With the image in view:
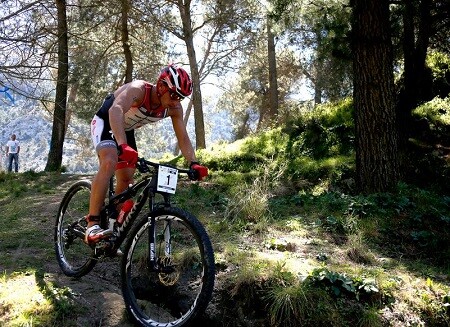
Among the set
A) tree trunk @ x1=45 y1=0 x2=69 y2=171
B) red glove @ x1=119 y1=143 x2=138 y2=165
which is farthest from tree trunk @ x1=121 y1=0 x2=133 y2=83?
red glove @ x1=119 y1=143 x2=138 y2=165

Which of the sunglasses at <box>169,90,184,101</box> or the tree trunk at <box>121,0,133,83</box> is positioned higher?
the tree trunk at <box>121,0,133,83</box>

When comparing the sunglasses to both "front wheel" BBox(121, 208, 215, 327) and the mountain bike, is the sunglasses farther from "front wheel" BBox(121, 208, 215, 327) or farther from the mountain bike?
"front wheel" BBox(121, 208, 215, 327)

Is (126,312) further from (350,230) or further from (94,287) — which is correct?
(350,230)

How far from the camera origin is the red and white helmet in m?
3.72

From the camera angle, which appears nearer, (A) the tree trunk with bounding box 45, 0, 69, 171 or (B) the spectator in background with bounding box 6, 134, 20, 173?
(A) the tree trunk with bounding box 45, 0, 69, 171

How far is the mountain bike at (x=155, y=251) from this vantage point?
132 inches

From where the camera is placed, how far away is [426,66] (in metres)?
11.2

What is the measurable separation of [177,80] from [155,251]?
56.3 inches

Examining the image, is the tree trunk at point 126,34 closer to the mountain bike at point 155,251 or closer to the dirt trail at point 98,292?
the mountain bike at point 155,251

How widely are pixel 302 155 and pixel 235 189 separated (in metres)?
2.61

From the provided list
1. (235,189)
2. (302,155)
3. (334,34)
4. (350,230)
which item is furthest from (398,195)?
(334,34)

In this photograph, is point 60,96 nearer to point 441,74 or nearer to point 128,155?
point 441,74

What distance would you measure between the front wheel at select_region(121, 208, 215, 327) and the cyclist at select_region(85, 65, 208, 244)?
0.44 m

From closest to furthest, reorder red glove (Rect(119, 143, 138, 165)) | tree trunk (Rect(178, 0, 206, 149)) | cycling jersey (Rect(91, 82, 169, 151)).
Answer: red glove (Rect(119, 143, 138, 165)) < cycling jersey (Rect(91, 82, 169, 151)) < tree trunk (Rect(178, 0, 206, 149))
